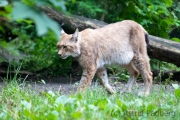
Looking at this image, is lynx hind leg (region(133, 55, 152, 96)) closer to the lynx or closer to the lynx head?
the lynx

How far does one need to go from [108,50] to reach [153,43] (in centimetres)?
115

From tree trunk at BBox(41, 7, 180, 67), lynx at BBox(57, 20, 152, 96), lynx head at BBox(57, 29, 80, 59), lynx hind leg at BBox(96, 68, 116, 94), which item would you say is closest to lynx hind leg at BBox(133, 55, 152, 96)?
lynx at BBox(57, 20, 152, 96)

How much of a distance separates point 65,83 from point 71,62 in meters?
0.79

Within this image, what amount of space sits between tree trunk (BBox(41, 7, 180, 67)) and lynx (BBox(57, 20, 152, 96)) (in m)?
0.46

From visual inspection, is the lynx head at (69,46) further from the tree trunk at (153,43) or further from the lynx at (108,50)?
the tree trunk at (153,43)

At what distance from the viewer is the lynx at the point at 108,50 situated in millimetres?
6047

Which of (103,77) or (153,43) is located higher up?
(153,43)

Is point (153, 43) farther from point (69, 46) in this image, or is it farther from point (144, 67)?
point (69, 46)

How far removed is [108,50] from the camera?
6.34 m

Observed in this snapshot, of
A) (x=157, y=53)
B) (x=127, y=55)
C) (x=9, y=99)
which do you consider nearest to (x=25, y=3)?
(x=9, y=99)

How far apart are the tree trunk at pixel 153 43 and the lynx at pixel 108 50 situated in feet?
1.52

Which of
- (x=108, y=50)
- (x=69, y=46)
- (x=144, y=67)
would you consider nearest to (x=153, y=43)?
(x=144, y=67)

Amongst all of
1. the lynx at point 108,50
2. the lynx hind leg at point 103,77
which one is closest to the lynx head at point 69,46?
the lynx at point 108,50

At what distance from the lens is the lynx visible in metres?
6.05
